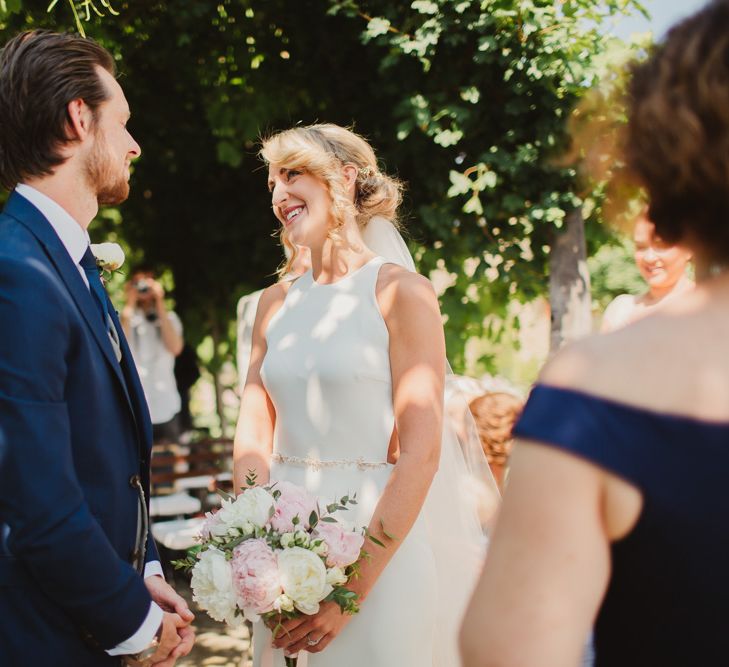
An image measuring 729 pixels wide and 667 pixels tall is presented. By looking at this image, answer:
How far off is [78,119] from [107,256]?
1.77 feet

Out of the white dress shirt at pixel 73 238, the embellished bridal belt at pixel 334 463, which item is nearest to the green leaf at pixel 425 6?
the embellished bridal belt at pixel 334 463

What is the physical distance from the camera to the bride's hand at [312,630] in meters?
2.12

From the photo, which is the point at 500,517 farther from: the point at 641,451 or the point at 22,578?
the point at 22,578

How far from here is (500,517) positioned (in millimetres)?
911

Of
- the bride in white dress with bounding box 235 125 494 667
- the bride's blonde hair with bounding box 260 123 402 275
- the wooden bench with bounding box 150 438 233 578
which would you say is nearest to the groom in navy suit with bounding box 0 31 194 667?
the bride in white dress with bounding box 235 125 494 667

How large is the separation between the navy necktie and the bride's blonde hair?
97 centimetres

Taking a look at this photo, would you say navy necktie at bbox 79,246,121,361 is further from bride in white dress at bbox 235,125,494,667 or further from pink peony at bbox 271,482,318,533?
bride in white dress at bbox 235,125,494,667

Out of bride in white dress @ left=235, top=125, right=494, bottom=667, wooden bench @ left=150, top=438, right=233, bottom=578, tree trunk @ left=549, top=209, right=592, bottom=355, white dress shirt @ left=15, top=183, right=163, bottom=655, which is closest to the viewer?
white dress shirt @ left=15, top=183, right=163, bottom=655

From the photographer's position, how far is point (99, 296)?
71.2 inches

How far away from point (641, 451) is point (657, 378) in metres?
0.08

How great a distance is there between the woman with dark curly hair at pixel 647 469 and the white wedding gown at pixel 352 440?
4.85 feet

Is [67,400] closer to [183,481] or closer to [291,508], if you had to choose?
[291,508]

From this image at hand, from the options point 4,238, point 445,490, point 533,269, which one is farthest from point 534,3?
point 4,238

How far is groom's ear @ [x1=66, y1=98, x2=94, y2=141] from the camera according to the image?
5.78 ft
